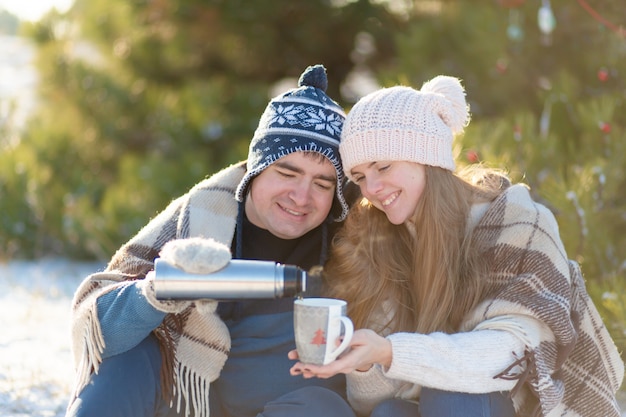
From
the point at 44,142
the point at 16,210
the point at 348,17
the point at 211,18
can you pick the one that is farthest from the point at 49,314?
the point at 348,17

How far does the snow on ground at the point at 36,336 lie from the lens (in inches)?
116

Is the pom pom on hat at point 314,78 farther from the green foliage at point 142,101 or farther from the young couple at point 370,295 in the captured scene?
the green foliage at point 142,101

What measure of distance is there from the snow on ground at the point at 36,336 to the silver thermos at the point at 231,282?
125cm

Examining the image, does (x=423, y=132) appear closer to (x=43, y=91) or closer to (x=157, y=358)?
(x=157, y=358)

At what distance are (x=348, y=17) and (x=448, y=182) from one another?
340 cm

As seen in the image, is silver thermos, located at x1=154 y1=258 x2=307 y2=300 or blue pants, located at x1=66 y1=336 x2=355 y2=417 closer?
silver thermos, located at x1=154 y1=258 x2=307 y2=300

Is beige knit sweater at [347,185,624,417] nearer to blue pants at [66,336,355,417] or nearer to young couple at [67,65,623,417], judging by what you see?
young couple at [67,65,623,417]

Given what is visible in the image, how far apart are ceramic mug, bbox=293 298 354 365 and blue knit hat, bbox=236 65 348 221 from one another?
0.60 metres

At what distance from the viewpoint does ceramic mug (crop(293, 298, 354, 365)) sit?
1.81 metres

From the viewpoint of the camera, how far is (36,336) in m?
3.76

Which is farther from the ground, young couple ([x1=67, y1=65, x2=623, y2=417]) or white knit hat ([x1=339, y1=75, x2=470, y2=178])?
white knit hat ([x1=339, y1=75, x2=470, y2=178])

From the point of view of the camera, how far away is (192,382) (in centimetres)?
225

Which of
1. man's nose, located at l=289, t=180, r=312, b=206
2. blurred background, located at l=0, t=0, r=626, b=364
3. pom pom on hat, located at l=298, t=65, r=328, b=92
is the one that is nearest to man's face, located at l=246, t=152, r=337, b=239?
man's nose, located at l=289, t=180, r=312, b=206

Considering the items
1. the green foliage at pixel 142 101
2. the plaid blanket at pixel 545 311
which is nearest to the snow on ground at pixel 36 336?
the green foliage at pixel 142 101
